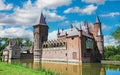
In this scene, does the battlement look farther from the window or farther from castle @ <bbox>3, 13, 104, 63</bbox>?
the window

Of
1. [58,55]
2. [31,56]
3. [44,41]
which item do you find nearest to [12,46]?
[31,56]

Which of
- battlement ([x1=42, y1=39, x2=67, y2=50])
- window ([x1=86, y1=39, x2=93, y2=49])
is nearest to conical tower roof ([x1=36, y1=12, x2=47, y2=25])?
battlement ([x1=42, y1=39, x2=67, y2=50])

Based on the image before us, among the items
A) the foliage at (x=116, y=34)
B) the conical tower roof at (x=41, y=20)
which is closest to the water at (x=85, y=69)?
the foliage at (x=116, y=34)

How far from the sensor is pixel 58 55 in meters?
52.1

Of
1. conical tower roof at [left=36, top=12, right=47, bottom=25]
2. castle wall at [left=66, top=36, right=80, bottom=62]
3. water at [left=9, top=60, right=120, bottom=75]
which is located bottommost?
water at [left=9, top=60, right=120, bottom=75]

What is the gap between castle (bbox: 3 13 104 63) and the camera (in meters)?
45.7

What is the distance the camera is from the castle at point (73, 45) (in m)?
45.7

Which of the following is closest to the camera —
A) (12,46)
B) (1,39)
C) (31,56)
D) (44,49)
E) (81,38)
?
(81,38)

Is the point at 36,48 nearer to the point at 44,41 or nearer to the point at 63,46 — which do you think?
the point at 44,41

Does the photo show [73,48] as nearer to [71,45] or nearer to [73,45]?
[73,45]

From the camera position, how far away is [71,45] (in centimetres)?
4731

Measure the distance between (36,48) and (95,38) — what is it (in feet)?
61.6

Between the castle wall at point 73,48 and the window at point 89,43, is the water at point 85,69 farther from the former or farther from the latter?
the window at point 89,43

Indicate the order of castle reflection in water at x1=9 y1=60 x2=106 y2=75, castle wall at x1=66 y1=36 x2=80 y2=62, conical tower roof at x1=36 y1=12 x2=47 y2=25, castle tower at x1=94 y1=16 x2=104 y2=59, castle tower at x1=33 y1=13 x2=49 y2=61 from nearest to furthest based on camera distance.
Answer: castle reflection in water at x1=9 y1=60 x2=106 y2=75
castle wall at x1=66 y1=36 x2=80 y2=62
castle tower at x1=94 y1=16 x2=104 y2=59
castle tower at x1=33 y1=13 x2=49 y2=61
conical tower roof at x1=36 y1=12 x2=47 y2=25
